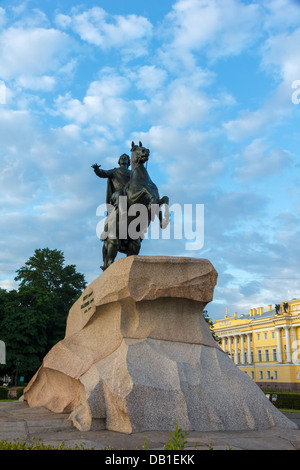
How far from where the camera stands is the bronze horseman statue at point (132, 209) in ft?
33.0

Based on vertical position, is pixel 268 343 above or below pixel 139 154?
below

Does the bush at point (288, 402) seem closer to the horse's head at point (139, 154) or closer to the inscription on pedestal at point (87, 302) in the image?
the inscription on pedestal at point (87, 302)

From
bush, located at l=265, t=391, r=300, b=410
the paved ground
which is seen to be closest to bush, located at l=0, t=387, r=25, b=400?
bush, located at l=265, t=391, r=300, b=410

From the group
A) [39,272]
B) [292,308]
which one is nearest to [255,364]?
[292,308]

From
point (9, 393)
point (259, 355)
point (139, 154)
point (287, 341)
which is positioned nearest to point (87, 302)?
point (139, 154)

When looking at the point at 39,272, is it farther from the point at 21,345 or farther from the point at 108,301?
the point at 108,301

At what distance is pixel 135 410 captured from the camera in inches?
276

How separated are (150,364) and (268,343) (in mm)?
80514

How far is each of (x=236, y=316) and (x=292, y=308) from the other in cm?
2051

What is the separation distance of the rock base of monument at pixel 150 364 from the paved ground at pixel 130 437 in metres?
0.32

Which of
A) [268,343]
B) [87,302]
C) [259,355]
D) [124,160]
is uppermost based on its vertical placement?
[124,160]

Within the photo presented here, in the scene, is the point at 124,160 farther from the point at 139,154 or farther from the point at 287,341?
the point at 287,341

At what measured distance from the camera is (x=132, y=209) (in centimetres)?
1030

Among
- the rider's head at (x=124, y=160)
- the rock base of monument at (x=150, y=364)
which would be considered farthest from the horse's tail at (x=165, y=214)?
the rider's head at (x=124, y=160)
